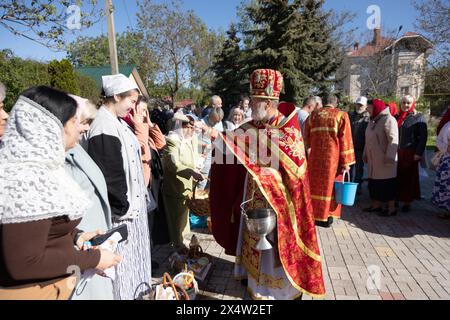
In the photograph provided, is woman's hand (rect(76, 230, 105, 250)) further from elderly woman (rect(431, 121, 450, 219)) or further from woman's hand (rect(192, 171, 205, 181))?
elderly woman (rect(431, 121, 450, 219))

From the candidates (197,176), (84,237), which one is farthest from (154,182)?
(84,237)

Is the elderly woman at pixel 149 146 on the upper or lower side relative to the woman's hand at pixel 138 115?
lower

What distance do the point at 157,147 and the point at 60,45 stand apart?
3.17 meters

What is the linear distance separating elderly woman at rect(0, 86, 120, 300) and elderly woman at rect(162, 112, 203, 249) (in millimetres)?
2489

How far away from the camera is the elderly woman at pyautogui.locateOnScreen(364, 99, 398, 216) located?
5.52m

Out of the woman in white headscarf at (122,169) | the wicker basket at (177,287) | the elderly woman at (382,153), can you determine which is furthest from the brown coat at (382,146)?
the woman in white headscarf at (122,169)

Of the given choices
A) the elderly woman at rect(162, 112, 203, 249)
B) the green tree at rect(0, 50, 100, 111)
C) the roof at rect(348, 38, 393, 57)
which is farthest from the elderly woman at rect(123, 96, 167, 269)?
the roof at rect(348, 38, 393, 57)

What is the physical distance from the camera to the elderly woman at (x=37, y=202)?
50.7 inches

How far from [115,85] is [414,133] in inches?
214

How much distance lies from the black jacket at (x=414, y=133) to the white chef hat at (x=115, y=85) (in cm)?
524

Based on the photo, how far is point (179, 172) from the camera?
4.06m

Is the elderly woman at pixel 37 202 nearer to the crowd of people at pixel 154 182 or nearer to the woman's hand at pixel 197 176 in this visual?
the crowd of people at pixel 154 182

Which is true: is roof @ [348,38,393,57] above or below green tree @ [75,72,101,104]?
above
